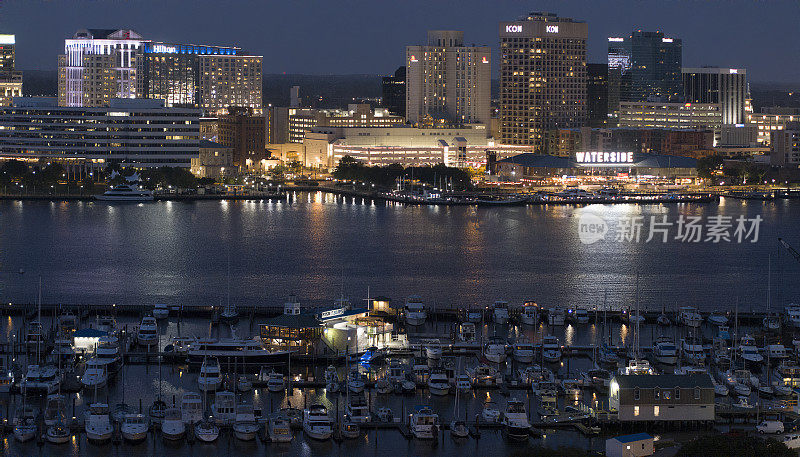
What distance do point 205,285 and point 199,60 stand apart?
56.1 meters

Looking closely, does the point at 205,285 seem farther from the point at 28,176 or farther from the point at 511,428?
the point at 28,176

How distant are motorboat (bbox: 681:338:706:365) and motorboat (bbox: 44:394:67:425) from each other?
7454 millimetres

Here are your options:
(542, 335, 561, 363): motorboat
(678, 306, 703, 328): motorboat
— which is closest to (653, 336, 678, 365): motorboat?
(542, 335, 561, 363): motorboat

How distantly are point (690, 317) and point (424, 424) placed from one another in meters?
7.10

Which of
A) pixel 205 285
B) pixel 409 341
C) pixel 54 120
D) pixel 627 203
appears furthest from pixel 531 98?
pixel 409 341

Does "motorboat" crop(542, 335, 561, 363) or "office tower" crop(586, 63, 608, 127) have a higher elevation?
"office tower" crop(586, 63, 608, 127)

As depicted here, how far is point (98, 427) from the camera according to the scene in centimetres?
1420

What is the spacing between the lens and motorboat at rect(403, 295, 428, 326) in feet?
66.7

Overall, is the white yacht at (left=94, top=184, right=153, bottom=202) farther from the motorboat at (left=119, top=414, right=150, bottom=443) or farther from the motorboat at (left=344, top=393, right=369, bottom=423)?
the motorboat at (left=119, top=414, right=150, bottom=443)

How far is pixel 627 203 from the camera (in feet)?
160

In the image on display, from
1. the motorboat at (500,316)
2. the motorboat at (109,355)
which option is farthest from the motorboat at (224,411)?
the motorboat at (500,316)

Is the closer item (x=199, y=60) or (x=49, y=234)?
(x=49, y=234)

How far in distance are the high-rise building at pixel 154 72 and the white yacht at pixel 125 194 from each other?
92.0ft

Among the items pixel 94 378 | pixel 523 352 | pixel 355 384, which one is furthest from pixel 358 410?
pixel 523 352
